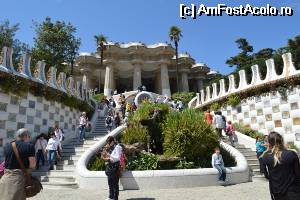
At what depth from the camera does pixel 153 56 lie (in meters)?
55.9

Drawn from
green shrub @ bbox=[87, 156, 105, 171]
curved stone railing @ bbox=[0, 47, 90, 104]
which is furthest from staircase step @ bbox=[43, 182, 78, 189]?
curved stone railing @ bbox=[0, 47, 90, 104]

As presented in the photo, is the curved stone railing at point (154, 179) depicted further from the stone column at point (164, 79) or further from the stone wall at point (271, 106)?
the stone column at point (164, 79)

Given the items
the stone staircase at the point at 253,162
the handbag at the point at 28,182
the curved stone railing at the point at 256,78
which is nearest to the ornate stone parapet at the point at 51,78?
the stone staircase at the point at 253,162

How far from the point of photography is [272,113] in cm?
1838

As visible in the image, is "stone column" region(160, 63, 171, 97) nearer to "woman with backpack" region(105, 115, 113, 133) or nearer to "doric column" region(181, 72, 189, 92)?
"doric column" region(181, 72, 189, 92)

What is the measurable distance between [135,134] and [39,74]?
6.48 meters

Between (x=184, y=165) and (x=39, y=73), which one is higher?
(x=39, y=73)

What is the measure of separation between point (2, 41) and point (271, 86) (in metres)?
28.1

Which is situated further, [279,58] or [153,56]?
[153,56]

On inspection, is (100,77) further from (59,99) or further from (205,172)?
(205,172)

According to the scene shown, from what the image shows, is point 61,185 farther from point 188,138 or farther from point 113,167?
point 188,138

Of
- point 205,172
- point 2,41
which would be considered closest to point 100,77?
point 2,41

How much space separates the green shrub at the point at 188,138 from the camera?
12578 mm

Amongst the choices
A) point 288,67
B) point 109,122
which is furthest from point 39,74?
point 288,67
